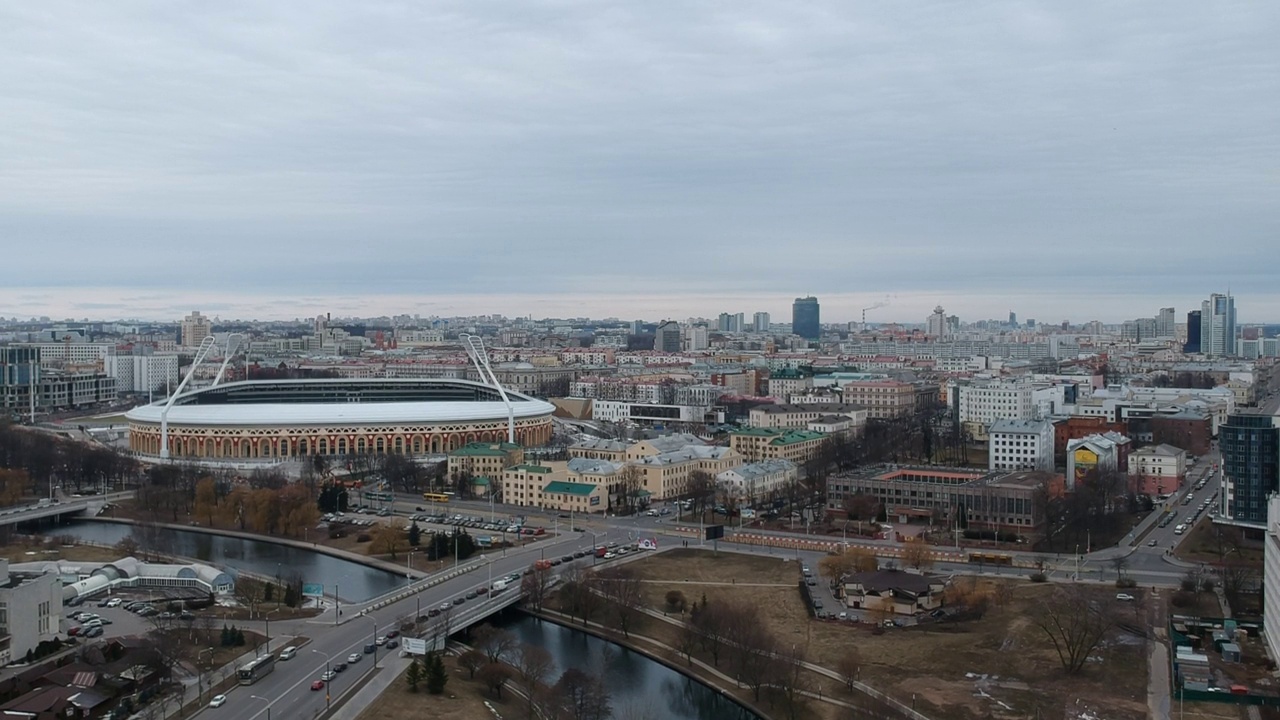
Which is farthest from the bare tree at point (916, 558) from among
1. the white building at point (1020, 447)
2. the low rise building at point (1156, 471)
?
the white building at point (1020, 447)

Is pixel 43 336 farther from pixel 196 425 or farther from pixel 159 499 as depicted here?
pixel 159 499

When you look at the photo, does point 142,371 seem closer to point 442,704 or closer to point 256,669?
point 256,669

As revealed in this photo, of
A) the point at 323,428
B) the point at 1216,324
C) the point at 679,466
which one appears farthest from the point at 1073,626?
the point at 1216,324

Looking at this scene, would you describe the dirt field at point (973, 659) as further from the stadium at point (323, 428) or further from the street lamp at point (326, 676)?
the stadium at point (323, 428)

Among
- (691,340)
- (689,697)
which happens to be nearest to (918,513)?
(689,697)

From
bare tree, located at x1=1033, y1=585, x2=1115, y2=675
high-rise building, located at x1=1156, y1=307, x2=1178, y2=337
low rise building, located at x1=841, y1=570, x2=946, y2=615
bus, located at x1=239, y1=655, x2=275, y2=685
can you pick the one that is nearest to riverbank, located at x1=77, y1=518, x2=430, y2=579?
bus, located at x1=239, y1=655, x2=275, y2=685
